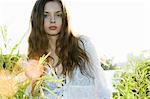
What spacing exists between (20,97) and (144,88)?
183cm

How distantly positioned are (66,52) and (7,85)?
1.49 metres

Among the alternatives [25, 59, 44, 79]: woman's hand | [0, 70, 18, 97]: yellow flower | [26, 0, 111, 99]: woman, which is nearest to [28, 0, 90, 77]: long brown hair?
[26, 0, 111, 99]: woman

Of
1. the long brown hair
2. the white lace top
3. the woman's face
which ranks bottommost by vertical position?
the white lace top

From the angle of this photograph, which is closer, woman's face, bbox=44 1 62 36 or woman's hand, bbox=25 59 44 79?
woman's hand, bbox=25 59 44 79

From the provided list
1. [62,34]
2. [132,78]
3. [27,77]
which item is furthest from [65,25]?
[27,77]

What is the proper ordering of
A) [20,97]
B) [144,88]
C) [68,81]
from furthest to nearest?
[144,88] → [68,81] → [20,97]

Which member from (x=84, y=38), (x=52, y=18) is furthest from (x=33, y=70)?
(x=84, y=38)

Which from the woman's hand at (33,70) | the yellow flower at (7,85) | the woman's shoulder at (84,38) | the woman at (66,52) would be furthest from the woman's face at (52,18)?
the yellow flower at (7,85)

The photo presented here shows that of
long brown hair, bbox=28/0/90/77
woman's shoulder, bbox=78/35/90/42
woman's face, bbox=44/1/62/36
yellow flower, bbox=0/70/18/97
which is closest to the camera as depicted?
yellow flower, bbox=0/70/18/97

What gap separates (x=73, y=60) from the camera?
10.5 feet

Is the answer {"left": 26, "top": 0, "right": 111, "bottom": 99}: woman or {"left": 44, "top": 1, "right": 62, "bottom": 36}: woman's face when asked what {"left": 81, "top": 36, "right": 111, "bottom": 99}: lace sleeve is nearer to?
{"left": 26, "top": 0, "right": 111, "bottom": 99}: woman

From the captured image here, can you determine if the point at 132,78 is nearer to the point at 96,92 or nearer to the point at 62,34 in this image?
the point at 96,92

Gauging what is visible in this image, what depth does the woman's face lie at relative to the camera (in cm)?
303

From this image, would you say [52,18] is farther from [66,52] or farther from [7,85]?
[7,85]
